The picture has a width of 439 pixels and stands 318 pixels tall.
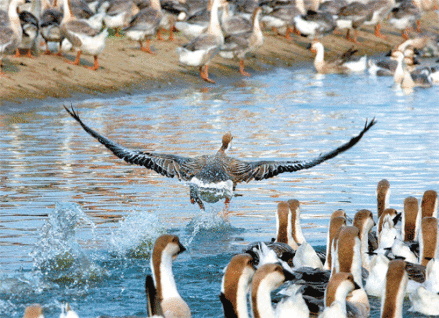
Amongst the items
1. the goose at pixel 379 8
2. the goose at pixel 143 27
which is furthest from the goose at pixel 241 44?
the goose at pixel 379 8

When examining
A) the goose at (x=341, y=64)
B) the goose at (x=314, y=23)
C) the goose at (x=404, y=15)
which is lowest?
the goose at (x=341, y=64)

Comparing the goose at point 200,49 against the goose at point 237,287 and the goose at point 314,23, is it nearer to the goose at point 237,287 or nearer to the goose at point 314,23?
the goose at point 314,23

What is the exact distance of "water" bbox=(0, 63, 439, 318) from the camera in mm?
8688

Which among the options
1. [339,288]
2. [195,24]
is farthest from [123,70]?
[339,288]

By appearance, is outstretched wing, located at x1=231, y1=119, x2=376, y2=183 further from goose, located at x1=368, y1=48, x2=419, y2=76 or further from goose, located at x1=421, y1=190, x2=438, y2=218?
goose, located at x1=368, y1=48, x2=419, y2=76

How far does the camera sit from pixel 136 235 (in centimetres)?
988

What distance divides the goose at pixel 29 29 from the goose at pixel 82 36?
842mm

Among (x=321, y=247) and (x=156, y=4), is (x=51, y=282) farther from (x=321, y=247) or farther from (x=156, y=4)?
(x=156, y=4)

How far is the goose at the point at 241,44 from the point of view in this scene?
2683 cm

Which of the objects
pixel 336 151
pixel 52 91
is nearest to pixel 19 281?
pixel 336 151

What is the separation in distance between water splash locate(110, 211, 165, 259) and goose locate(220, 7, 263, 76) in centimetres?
1696

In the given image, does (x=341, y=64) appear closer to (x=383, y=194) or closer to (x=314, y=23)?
(x=314, y=23)

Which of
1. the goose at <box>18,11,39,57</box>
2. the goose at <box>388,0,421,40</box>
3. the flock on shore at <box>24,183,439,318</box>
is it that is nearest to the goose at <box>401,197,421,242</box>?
the flock on shore at <box>24,183,439,318</box>

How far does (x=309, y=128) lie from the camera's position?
1838 cm
